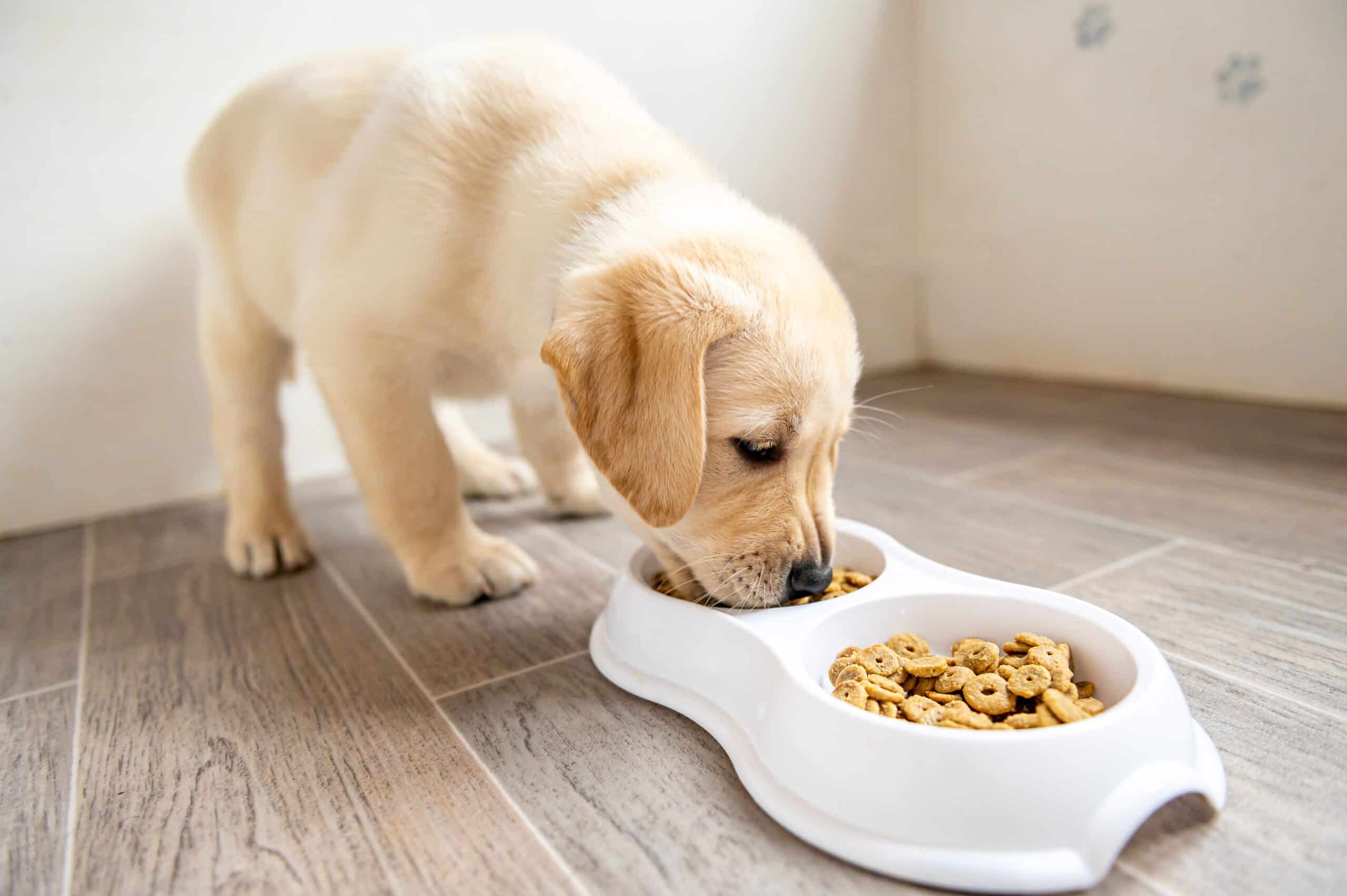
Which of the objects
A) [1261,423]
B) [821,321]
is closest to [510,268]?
[821,321]

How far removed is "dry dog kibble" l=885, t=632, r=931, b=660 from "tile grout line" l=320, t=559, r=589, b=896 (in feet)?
1.65

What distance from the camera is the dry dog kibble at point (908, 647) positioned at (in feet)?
4.03

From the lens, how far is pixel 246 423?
213 centimetres

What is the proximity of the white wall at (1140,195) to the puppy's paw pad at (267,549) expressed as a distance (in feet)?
8.39

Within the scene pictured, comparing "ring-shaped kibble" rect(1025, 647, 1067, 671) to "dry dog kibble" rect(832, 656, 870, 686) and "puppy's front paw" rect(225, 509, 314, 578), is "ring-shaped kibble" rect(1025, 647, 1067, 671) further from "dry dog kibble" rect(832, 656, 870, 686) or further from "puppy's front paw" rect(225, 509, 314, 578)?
"puppy's front paw" rect(225, 509, 314, 578)

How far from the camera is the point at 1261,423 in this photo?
2.54 metres

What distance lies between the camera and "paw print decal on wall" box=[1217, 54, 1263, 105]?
8.41 feet

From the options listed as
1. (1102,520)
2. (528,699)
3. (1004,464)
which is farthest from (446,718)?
(1004,464)

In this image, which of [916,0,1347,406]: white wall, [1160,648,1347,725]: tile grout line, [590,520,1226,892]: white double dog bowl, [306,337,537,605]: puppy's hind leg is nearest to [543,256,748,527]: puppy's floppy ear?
[590,520,1226,892]: white double dog bowl

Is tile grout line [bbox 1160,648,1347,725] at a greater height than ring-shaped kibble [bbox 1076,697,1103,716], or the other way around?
ring-shaped kibble [bbox 1076,697,1103,716]

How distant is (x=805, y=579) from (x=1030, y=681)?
32cm

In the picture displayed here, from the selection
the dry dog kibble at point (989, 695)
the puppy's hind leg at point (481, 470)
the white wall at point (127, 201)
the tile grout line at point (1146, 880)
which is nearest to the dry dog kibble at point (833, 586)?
the dry dog kibble at point (989, 695)

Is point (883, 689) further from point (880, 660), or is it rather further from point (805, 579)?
point (805, 579)

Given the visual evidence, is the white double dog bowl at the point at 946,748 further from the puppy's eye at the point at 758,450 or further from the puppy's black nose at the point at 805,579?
the puppy's eye at the point at 758,450
